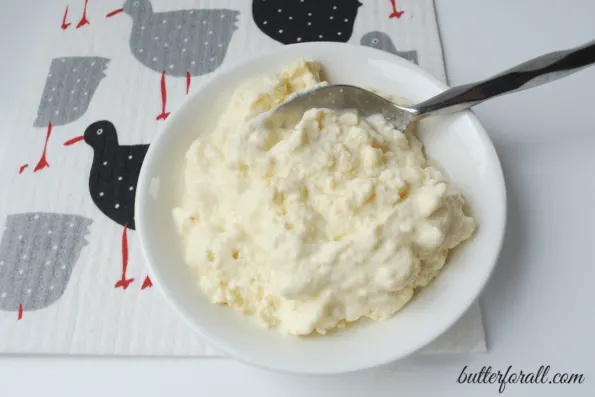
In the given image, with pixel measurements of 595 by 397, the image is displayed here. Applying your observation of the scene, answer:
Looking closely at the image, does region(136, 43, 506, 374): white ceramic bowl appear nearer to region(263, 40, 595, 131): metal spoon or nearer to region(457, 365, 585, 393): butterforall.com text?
region(263, 40, 595, 131): metal spoon

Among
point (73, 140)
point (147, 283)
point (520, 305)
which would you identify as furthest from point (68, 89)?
point (520, 305)

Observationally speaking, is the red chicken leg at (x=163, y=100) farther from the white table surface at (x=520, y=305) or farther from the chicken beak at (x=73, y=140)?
the white table surface at (x=520, y=305)

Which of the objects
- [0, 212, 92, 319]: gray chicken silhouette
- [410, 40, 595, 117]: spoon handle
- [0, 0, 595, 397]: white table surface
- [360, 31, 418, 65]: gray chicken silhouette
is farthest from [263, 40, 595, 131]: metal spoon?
[0, 212, 92, 319]: gray chicken silhouette

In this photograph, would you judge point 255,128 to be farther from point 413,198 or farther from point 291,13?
point 291,13

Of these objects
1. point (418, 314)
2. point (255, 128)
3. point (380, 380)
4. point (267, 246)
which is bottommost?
point (380, 380)

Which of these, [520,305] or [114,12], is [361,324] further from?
[114,12]

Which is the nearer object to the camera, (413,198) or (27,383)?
(413,198)

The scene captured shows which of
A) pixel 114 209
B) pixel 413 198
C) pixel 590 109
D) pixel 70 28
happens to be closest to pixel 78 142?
pixel 114 209
